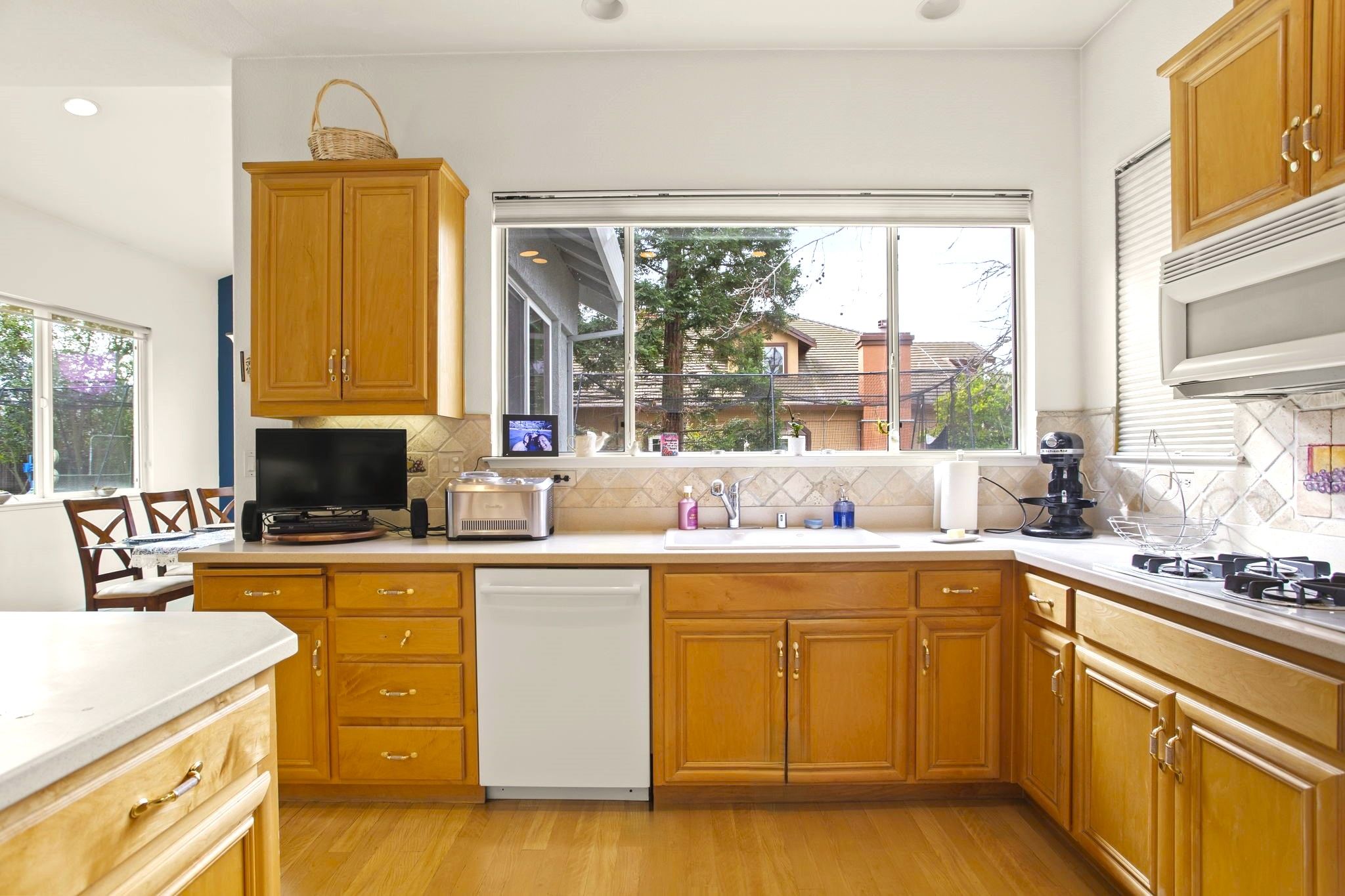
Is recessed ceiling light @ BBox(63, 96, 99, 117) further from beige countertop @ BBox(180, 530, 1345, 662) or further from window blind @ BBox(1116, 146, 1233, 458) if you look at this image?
window blind @ BBox(1116, 146, 1233, 458)

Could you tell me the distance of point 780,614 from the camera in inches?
89.0

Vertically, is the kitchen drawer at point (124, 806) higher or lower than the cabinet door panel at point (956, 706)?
higher

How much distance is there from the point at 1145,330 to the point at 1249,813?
1763 millimetres

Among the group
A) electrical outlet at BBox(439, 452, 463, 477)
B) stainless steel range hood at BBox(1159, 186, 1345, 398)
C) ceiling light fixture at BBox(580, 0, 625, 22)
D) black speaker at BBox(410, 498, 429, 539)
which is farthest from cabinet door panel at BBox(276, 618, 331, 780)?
stainless steel range hood at BBox(1159, 186, 1345, 398)

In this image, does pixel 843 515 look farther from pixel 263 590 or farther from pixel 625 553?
pixel 263 590

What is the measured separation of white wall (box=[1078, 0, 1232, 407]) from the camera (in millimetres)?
2373

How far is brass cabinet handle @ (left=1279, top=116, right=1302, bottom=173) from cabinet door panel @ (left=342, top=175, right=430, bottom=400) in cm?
261

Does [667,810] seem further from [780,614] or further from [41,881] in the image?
[41,881]

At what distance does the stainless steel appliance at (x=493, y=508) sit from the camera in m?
2.50

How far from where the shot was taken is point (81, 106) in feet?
10.6

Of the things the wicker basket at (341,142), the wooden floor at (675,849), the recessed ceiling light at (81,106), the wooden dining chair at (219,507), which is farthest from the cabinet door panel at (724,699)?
the wooden dining chair at (219,507)

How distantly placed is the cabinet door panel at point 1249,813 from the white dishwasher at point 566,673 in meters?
1.49

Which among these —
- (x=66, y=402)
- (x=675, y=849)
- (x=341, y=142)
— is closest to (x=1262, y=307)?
Answer: (x=675, y=849)

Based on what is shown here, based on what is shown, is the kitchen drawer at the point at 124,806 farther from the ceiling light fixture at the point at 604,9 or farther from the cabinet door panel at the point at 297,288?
the ceiling light fixture at the point at 604,9
